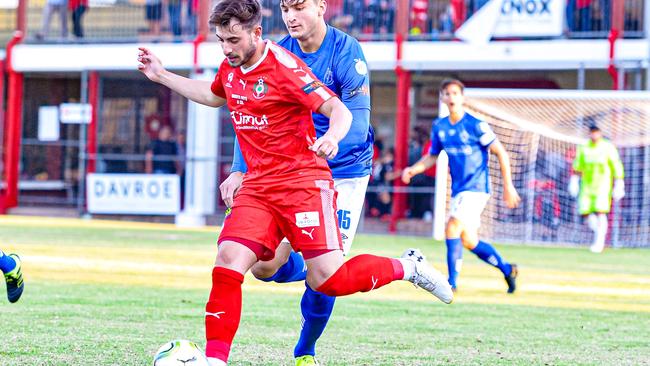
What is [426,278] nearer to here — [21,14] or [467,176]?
[467,176]

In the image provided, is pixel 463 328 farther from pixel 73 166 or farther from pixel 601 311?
pixel 73 166

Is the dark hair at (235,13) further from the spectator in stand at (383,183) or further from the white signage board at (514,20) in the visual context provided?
the spectator in stand at (383,183)

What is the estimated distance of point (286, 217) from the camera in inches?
224

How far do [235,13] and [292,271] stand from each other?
1575 mm

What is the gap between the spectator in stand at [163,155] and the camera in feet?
85.2

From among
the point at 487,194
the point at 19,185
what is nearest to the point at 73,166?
the point at 19,185

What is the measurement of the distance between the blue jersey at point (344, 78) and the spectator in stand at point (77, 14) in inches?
850

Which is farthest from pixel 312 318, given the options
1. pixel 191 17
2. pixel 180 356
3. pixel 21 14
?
pixel 21 14

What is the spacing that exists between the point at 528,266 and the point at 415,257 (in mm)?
9458

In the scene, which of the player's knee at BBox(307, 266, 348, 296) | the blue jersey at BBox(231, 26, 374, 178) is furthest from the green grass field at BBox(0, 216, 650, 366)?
the blue jersey at BBox(231, 26, 374, 178)

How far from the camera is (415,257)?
6.45 meters

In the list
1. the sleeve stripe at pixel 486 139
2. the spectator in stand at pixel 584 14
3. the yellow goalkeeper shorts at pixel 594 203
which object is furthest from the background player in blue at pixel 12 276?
the spectator in stand at pixel 584 14

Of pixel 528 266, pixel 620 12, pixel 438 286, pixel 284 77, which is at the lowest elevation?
pixel 528 266

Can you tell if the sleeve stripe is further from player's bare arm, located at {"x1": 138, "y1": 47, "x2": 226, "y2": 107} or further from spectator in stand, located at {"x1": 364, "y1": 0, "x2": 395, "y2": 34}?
spectator in stand, located at {"x1": 364, "y1": 0, "x2": 395, "y2": 34}
